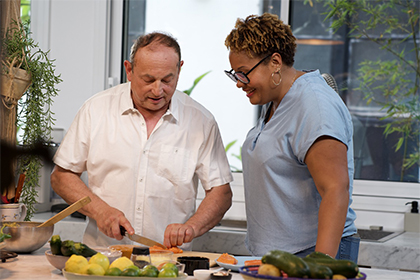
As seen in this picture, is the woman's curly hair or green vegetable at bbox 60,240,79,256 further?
the woman's curly hair

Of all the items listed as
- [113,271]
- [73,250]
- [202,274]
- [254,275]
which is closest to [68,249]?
[73,250]

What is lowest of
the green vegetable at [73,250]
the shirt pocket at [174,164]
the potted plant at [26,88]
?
the green vegetable at [73,250]

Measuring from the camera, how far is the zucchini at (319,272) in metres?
1.05

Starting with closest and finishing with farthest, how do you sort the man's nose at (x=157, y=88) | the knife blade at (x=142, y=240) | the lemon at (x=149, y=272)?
the lemon at (x=149, y=272) < the knife blade at (x=142, y=240) < the man's nose at (x=157, y=88)

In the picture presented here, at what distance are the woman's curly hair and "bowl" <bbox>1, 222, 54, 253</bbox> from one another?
832mm

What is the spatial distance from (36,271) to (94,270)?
35 centimetres

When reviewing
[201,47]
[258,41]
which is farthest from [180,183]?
[201,47]

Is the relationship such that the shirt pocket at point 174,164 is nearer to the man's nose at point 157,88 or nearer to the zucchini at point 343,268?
the man's nose at point 157,88

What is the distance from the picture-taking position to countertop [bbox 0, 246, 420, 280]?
56.1 inches

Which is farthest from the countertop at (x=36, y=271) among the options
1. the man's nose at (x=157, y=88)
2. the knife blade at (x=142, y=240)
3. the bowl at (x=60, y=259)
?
the man's nose at (x=157, y=88)

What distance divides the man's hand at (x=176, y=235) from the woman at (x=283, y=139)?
23 centimetres

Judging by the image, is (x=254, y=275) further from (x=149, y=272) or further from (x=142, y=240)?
(x=142, y=240)

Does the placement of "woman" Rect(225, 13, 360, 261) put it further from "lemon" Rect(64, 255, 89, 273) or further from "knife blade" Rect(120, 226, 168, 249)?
"lemon" Rect(64, 255, 89, 273)

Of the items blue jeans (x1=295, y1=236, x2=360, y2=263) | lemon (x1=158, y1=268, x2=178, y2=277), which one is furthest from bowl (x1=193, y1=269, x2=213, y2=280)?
blue jeans (x1=295, y1=236, x2=360, y2=263)
